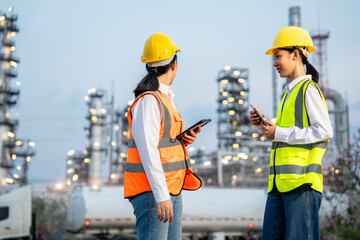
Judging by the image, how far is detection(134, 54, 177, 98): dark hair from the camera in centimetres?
352

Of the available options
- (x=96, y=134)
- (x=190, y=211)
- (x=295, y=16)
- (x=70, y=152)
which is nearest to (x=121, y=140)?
(x=96, y=134)

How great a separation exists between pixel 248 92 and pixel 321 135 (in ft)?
145

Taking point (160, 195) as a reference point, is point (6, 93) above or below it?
above

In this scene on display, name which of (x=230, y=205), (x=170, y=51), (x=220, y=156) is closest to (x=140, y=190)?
(x=170, y=51)

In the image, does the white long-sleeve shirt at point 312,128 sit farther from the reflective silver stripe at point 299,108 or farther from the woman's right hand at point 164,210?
the woman's right hand at point 164,210

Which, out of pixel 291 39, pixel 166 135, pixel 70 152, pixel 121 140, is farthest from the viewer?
pixel 70 152

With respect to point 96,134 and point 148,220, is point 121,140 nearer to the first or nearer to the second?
point 96,134

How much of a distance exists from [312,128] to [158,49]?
130 centimetres

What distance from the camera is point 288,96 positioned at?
150 inches

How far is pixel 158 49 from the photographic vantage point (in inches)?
142

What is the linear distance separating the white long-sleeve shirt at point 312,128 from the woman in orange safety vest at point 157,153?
66 cm

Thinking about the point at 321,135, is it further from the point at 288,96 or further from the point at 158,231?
the point at 158,231

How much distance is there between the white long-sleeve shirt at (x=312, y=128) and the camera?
3521 millimetres

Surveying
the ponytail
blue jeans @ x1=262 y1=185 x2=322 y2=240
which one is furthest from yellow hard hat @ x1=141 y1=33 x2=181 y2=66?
blue jeans @ x1=262 y1=185 x2=322 y2=240
